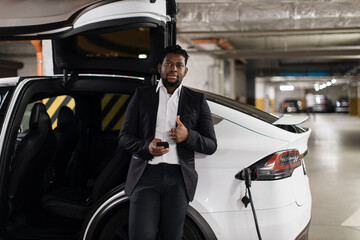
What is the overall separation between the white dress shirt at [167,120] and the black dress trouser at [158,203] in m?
0.03

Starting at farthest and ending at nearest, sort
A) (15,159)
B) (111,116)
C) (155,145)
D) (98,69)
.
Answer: (111,116)
(15,159)
(98,69)
(155,145)

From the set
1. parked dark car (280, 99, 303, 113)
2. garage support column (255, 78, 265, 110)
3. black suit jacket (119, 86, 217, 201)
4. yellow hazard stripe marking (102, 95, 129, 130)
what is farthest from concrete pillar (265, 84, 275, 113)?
black suit jacket (119, 86, 217, 201)

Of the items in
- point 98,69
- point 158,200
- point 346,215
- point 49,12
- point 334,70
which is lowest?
point 346,215

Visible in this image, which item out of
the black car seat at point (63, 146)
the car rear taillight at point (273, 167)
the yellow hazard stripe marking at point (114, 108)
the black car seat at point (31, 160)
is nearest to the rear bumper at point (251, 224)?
the car rear taillight at point (273, 167)

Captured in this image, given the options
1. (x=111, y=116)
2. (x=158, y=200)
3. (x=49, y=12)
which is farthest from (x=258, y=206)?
(x=111, y=116)

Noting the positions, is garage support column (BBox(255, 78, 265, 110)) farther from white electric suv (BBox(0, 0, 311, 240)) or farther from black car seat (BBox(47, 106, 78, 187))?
white electric suv (BBox(0, 0, 311, 240))

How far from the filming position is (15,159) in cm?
270

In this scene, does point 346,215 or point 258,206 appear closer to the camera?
point 258,206

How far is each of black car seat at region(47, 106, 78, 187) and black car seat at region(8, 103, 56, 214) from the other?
0.45 feet

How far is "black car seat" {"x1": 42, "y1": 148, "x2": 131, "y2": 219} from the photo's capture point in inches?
90.9

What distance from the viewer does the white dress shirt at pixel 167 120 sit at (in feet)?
6.23

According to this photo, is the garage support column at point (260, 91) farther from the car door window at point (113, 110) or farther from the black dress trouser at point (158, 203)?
the black dress trouser at point (158, 203)

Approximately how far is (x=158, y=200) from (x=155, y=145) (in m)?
0.29

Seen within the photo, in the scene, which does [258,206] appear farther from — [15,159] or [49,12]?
[15,159]
